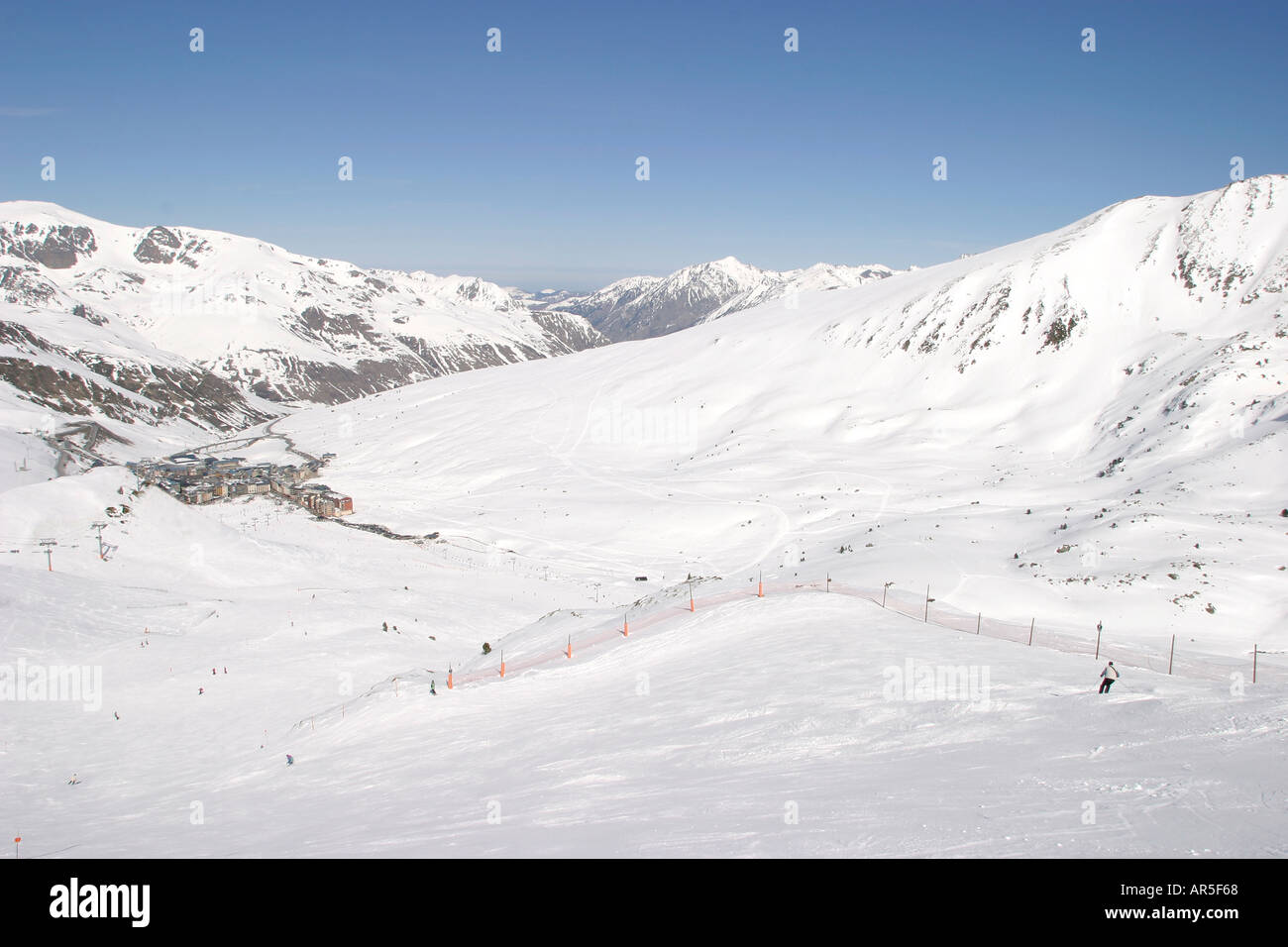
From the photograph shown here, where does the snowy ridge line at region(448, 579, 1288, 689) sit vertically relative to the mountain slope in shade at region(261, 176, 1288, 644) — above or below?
below

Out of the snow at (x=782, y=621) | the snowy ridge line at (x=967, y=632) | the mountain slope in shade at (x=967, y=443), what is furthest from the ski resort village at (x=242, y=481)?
the snowy ridge line at (x=967, y=632)

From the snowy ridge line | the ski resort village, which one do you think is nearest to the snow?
the snowy ridge line

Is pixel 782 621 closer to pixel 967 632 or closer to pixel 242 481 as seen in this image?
pixel 967 632

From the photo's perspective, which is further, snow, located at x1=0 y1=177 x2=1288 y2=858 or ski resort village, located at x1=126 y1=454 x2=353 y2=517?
ski resort village, located at x1=126 y1=454 x2=353 y2=517

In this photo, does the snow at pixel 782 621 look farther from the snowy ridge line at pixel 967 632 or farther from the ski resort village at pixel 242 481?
the ski resort village at pixel 242 481

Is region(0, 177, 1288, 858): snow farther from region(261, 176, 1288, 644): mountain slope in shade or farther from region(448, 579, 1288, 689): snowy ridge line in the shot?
region(261, 176, 1288, 644): mountain slope in shade

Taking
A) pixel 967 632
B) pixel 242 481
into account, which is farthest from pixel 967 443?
pixel 242 481

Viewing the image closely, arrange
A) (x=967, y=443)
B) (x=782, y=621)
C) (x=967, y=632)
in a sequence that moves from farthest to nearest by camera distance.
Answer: (x=967, y=443), (x=782, y=621), (x=967, y=632)

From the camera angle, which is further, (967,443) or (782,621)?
(967,443)
